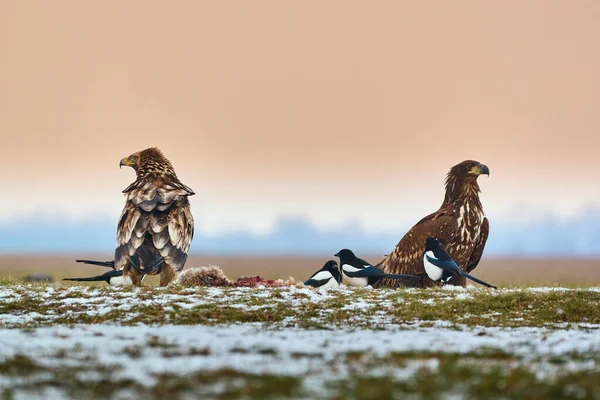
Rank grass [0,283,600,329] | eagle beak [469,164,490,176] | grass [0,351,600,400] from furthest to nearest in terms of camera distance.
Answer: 1. eagle beak [469,164,490,176]
2. grass [0,283,600,329]
3. grass [0,351,600,400]

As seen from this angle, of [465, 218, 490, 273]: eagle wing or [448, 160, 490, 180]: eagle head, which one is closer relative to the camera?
[465, 218, 490, 273]: eagle wing

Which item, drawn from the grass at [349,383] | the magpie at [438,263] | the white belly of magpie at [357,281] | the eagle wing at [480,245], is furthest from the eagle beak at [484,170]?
the grass at [349,383]

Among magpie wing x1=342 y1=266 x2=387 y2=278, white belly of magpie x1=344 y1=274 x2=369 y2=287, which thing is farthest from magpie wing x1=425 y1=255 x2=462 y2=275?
white belly of magpie x1=344 y1=274 x2=369 y2=287

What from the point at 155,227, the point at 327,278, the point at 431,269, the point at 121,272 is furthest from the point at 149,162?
the point at 431,269

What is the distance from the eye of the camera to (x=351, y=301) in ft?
58.7

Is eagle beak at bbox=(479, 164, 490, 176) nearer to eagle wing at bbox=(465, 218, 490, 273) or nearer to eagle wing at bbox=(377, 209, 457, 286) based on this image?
eagle wing at bbox=(465, 218, 490, 273)

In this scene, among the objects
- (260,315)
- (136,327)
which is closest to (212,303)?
(260,315)

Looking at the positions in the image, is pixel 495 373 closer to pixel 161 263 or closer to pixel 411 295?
pixel 411 295

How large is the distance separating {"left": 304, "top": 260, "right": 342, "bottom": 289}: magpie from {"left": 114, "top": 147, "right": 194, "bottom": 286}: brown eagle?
12.3ft

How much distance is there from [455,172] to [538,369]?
12.6 meters

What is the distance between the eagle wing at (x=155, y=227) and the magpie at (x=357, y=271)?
184 inches

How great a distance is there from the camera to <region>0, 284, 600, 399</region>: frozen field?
9133 millimetres

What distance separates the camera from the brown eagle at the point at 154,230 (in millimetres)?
19594

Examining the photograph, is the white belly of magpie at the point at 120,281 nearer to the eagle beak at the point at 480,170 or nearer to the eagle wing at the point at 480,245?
the eagle wing at the point at 480,245
